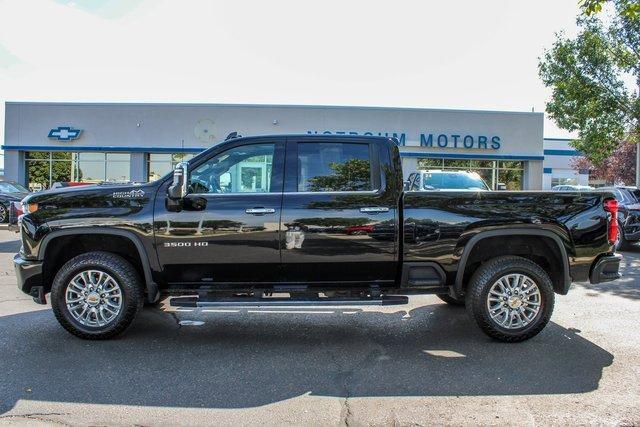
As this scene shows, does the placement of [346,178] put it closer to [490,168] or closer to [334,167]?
[334,167]

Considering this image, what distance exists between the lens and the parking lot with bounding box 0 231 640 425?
145 inches

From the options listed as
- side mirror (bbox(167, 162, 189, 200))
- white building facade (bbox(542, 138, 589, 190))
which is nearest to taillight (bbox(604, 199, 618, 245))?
side mirror (bbox(167, 162, 189, 200))

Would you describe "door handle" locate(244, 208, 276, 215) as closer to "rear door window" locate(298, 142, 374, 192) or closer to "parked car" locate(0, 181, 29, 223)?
"rear door window" locate(298, 142, 374, 192)

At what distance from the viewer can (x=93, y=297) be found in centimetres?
511

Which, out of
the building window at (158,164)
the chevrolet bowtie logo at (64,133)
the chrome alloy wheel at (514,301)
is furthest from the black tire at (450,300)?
the chevrolet bowtie logo at (64,133)

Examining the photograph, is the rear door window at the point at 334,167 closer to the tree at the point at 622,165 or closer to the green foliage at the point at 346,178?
the green foliage at the point at 346,178

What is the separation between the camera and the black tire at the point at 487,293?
202 inches

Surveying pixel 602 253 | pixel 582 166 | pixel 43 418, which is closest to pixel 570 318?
pixel 602 253

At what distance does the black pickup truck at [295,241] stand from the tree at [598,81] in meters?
14.8

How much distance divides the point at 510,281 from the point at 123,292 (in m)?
3.86

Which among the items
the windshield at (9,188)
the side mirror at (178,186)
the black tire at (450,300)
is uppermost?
the windshield at (9,188)

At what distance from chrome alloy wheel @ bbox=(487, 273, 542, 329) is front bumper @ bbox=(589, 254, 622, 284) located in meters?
0.64

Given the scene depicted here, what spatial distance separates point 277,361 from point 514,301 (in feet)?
7.91

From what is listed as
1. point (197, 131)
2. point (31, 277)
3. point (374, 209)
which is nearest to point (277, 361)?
point (374, 209)
